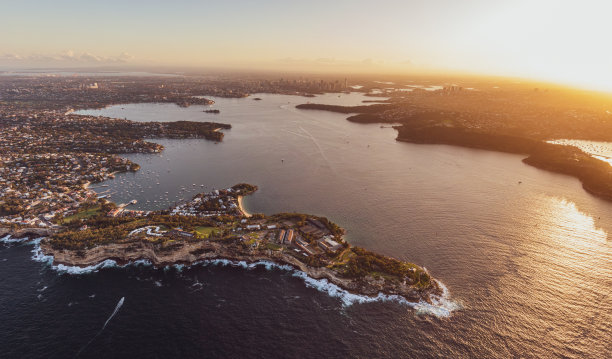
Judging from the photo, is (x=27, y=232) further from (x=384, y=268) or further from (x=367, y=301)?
(x=384, y=268)

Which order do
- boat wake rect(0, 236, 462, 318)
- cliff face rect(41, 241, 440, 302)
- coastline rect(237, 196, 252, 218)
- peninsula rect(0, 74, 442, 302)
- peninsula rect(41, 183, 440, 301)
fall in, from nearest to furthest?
boat wake rect(0, 236, 462, 318) < peninsula rect(41, 183, 440, 301) < peninsula rect(0, 74, 442, 302) < cliff face rect(41, 241, 440, 302) < coastline rect(237, 196, 252, 218)

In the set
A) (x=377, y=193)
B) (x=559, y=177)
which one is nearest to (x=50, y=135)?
(x=377, y=193)

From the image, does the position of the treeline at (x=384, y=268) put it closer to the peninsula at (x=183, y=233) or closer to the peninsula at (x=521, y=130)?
the peninsula at (x=183, y=233)

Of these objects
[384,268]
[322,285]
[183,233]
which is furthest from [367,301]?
[183,233]

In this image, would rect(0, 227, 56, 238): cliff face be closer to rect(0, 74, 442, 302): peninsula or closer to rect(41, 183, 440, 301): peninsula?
rect(0, 74, 442, 302): peninsula


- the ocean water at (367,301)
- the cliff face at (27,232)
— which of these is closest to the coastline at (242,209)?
the ocean water at (367,301)

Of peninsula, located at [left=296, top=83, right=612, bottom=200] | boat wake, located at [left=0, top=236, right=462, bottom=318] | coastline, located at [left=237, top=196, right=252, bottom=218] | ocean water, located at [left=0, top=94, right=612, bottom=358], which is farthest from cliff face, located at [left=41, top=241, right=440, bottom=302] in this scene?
peninsula, located at [left=296, top=83, right=612, bottom=200]
